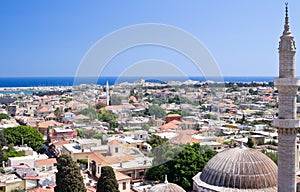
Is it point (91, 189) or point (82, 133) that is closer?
point (91, 189)

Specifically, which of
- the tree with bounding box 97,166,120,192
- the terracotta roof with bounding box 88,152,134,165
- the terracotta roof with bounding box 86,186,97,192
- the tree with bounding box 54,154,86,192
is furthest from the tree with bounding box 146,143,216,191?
the tree with bounding box 54,154,86,192

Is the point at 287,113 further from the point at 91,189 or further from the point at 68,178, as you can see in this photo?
the point at 91,189

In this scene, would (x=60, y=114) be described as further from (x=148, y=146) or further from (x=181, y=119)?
(x=148, y=146)

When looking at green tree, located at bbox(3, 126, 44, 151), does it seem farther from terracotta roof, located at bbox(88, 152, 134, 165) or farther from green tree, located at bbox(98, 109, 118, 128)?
green tree, located at bbox(98, 109, 118, 128)

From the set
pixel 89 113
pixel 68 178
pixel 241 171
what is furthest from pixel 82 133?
pixel 241 171

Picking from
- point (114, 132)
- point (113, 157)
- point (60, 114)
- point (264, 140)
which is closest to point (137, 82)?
point (60, 114)

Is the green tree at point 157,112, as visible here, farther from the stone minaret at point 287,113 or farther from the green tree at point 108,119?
the stone minaret at point 287,113
